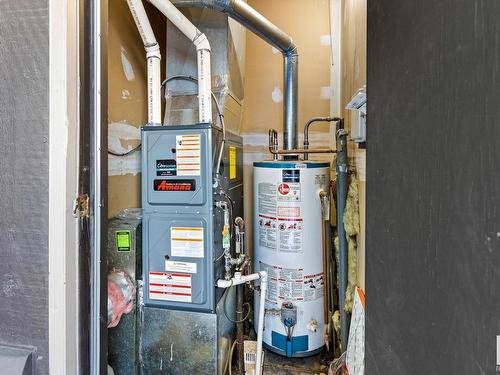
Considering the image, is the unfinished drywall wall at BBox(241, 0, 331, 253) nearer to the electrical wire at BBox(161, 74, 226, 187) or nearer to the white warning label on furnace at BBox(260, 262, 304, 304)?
the white warning label on furnace at BBox(260, 262, 304, 304)

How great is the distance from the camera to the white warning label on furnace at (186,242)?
1.54 metres

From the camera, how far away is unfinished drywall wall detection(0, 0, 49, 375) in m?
0.62

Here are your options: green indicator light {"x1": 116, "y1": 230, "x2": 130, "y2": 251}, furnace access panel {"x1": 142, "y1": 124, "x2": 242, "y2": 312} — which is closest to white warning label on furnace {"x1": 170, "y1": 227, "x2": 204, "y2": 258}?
furnace access panel {"x1": 142, "y1": 124, "x2": 242, "y2": 312}

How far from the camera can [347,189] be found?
5.61 feet

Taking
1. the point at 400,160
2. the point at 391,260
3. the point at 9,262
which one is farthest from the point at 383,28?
the point at 9,262

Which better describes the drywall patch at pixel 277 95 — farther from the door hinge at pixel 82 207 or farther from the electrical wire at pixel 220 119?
the door hinge at pixel 82 207

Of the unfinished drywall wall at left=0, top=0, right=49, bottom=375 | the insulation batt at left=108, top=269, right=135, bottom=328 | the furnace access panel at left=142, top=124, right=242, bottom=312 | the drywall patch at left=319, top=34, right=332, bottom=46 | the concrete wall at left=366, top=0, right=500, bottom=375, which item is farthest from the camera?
the drywall patch at left=319, top=34, right=332, bottom=46

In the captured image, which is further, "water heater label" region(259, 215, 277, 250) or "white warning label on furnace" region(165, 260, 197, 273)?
"water heater label" region(259, 215, 277, 250)

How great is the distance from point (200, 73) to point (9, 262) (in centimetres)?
129

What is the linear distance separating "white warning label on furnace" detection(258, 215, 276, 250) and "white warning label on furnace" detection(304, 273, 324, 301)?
32cm

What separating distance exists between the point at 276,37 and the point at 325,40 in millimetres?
769

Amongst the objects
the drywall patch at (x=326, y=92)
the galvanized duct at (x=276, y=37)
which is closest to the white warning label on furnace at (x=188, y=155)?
the galvanized duct at (x=276, y=37)

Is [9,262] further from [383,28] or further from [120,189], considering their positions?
[120,189]

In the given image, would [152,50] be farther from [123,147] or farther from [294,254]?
[294,254]
